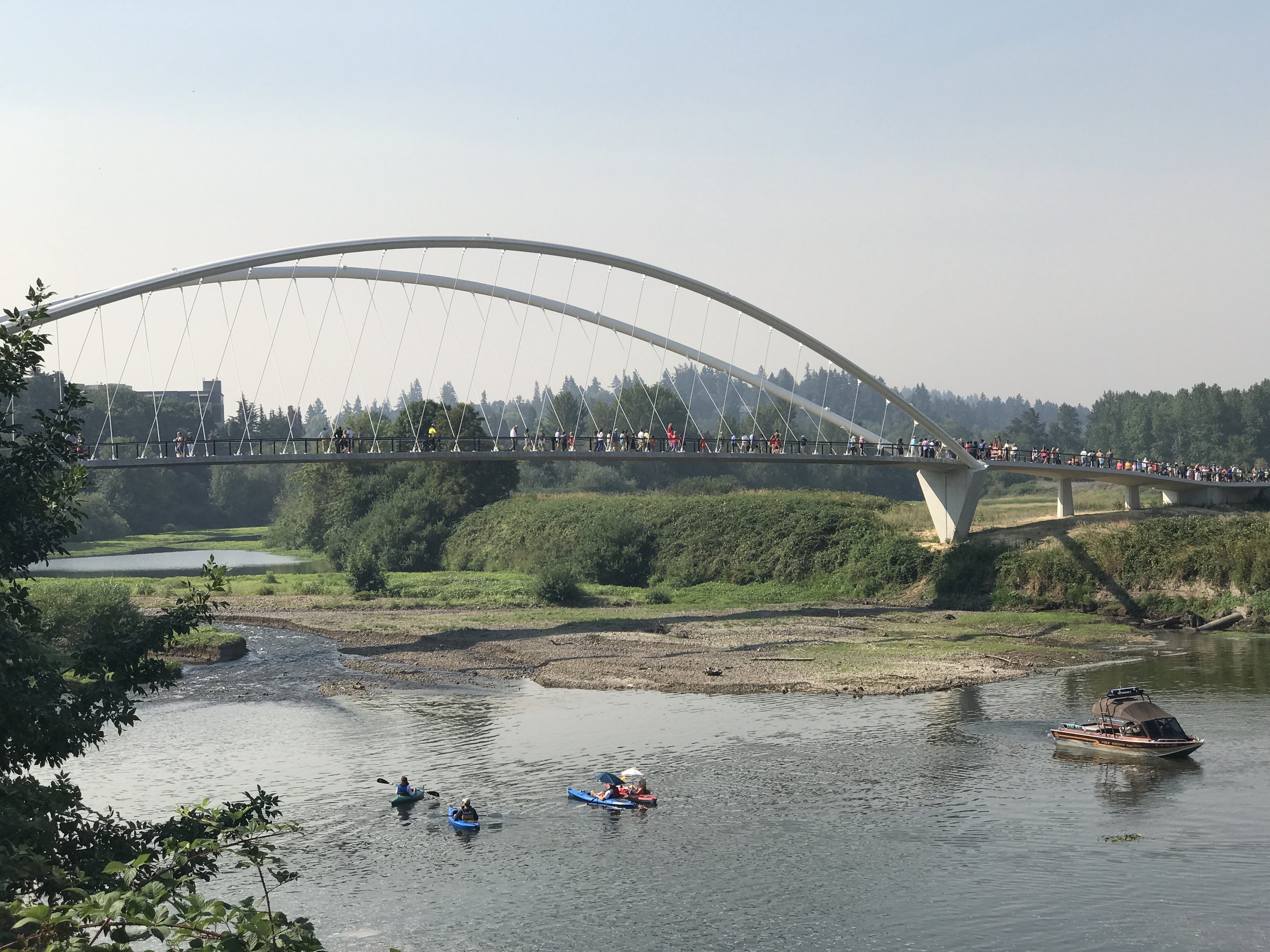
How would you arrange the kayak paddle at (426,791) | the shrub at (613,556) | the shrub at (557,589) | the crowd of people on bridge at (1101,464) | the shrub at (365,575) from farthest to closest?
the shrub at (613,556) < the shrub at (365,575) < the crowd of people on bridge at (1101,464) < the shrub at (557,589) < the kayak paddle at (426,791)

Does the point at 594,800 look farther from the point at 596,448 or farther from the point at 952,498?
the point at 952,498

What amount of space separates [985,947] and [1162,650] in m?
32.6

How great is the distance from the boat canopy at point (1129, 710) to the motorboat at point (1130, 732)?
0.04 feet

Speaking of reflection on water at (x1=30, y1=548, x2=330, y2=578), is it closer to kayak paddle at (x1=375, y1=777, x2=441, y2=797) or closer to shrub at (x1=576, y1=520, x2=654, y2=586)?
shrub at (x1=576, y1=520, x2=654, y2=586)

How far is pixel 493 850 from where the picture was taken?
2528 centimetres

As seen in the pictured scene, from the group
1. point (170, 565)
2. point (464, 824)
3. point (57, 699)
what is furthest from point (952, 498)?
point (170, 565)

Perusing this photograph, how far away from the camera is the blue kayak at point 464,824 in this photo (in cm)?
2642

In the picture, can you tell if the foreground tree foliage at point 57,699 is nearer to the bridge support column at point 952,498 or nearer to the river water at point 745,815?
the river water at point 745,815

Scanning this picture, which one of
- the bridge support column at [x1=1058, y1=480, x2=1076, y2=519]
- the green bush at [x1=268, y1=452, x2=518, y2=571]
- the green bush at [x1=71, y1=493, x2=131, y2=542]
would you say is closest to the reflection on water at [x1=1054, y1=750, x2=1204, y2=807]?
the bridge support column at [x1=1058, y1=480, x2=1076, y2=519]

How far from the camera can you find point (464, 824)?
26469 mm

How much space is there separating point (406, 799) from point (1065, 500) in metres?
53.0

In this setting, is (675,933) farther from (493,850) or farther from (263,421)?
(263,421)

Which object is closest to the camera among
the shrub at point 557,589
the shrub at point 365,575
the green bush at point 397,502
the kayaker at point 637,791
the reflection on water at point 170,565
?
the kayaker at point 637,791

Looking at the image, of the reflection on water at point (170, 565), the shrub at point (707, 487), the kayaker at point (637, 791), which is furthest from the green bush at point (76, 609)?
the shrub at point (707, 487)
